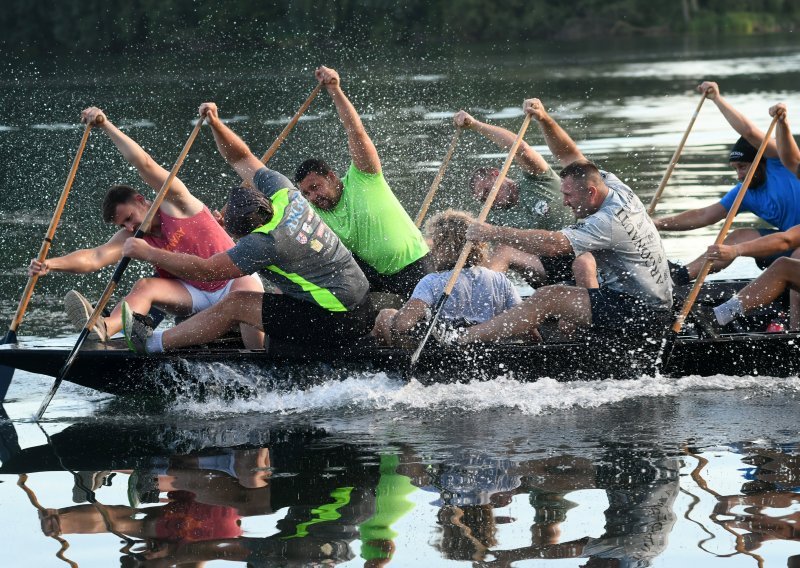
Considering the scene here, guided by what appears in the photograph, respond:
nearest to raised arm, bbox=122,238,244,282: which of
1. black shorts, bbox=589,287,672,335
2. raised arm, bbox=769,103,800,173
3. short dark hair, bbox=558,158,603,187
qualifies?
short dark hair, bbox=558,158,603,187

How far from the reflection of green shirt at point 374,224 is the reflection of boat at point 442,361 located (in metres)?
0.96

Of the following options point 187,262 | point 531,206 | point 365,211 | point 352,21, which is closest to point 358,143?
point 365,211

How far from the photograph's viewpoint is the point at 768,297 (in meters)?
9.48

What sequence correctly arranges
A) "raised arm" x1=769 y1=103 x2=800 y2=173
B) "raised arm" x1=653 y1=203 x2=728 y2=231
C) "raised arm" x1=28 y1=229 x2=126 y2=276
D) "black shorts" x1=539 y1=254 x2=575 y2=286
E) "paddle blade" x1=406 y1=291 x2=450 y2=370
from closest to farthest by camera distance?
"paddle blade" x1=406 y1=291 x2=450 y2=370 → "raised arm" x1=28 y1=229 x2=126 y2=276 → "raised arm" x1=769 y1=103 x2=800 y2=173 → "black shorts" x1=539 y1=254 x2=575 y2=286 → "raised arm" x1=653 y1=203 x2=728 y2=231

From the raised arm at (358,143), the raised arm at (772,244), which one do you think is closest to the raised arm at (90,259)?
the raised arm at (358,143)

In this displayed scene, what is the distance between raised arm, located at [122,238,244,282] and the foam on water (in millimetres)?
784

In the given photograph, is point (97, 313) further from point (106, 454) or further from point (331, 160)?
point (331, 160)

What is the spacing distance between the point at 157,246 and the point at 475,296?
226 cm

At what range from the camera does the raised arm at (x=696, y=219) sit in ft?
37.8

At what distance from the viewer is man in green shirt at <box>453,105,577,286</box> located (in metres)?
10.5

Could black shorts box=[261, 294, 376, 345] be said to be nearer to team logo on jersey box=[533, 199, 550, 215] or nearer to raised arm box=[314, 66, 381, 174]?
raised arm box=[314, 66, 381, 174]

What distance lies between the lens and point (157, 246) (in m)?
9.90

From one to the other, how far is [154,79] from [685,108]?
17.6 metres

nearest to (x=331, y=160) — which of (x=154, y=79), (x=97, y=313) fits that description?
(x=97, y=313)
